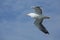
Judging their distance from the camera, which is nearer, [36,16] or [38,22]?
[36,16]

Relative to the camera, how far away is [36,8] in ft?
53.2

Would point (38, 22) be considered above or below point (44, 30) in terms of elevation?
above

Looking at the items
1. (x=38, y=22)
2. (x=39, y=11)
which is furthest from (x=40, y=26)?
(x=39, y=11)

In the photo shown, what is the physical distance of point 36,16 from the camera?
15633mm

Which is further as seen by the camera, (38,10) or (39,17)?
(38,10)

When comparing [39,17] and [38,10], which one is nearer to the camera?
[39,17]

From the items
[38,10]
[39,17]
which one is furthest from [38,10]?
[39,17]

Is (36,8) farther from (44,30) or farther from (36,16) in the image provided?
(44,30)

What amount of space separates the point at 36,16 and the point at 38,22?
7.01 ft

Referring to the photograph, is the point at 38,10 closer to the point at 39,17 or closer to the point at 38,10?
the point at 38,10

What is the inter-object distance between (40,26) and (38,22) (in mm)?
543

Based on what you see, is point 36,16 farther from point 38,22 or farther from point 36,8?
point 38,22

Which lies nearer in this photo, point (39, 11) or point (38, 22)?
point (39, 11)

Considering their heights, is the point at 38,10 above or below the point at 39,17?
above
